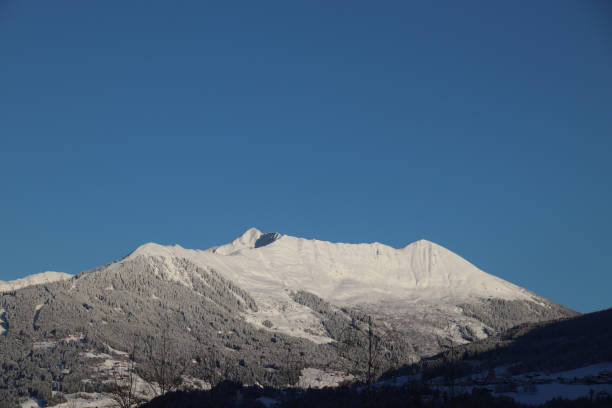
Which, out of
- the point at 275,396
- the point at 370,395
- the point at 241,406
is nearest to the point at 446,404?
the point at 370,395

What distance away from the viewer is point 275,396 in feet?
380

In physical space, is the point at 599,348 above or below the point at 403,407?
above

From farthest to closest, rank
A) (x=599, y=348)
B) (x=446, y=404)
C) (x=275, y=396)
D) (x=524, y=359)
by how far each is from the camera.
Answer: (x=524, y=359) → (x=599, y=348) → (x=275, y=396) → (x=446, y=404)

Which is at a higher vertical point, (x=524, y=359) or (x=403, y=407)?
(x=524, y=359)

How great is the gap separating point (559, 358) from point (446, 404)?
10161cm

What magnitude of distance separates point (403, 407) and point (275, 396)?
130ft

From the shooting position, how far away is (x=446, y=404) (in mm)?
80125

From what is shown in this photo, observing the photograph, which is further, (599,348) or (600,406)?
(599,348)

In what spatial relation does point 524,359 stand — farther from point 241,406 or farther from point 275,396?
point 241,406

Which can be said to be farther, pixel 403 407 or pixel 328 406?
pixel 328 406

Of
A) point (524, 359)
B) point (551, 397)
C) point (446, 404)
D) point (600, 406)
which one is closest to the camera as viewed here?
point (600, 406)

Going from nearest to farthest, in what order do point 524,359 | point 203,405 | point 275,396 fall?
point 203,405
point 275,396
point 524,359

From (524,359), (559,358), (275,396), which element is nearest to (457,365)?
(524,359)

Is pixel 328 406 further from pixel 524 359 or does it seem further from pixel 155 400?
pixel 524 359
